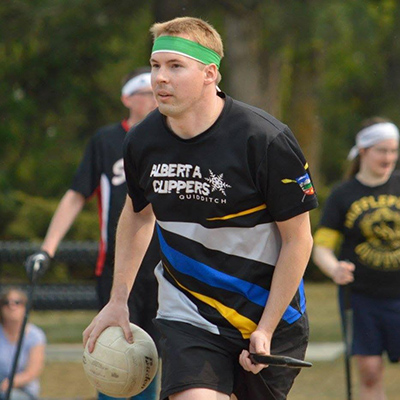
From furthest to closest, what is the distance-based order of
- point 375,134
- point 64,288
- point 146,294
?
1. point 64,288
2. point 375,134
3. point 146,294

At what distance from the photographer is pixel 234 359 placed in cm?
459

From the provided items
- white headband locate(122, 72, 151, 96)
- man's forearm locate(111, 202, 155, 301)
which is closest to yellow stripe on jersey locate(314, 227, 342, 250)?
white headband locate(122, 72, 151, 96)

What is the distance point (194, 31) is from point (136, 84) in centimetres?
225

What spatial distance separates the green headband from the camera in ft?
14.3

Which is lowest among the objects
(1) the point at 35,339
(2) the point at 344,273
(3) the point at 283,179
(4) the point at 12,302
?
(1) the point at 35,339

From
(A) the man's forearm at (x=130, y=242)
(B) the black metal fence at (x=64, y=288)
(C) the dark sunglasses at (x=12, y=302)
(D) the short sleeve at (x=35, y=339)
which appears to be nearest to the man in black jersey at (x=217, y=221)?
(A) the man's forearm at (x=130, y=242)

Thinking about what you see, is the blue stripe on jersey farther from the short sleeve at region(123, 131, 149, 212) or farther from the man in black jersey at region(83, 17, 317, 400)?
the short sleeve at region(123, 131, 149, 212)

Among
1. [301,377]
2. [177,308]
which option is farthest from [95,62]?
[177,308]

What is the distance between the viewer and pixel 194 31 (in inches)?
173

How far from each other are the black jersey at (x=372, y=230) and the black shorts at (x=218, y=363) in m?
3.25

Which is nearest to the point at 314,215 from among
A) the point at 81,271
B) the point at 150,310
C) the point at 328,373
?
the point at 81,271

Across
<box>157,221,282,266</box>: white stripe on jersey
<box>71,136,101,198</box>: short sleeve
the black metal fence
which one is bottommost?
the black metal fence

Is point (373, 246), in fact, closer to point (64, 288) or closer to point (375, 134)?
point (375, 134)

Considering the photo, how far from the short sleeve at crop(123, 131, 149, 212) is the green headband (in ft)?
1.56
